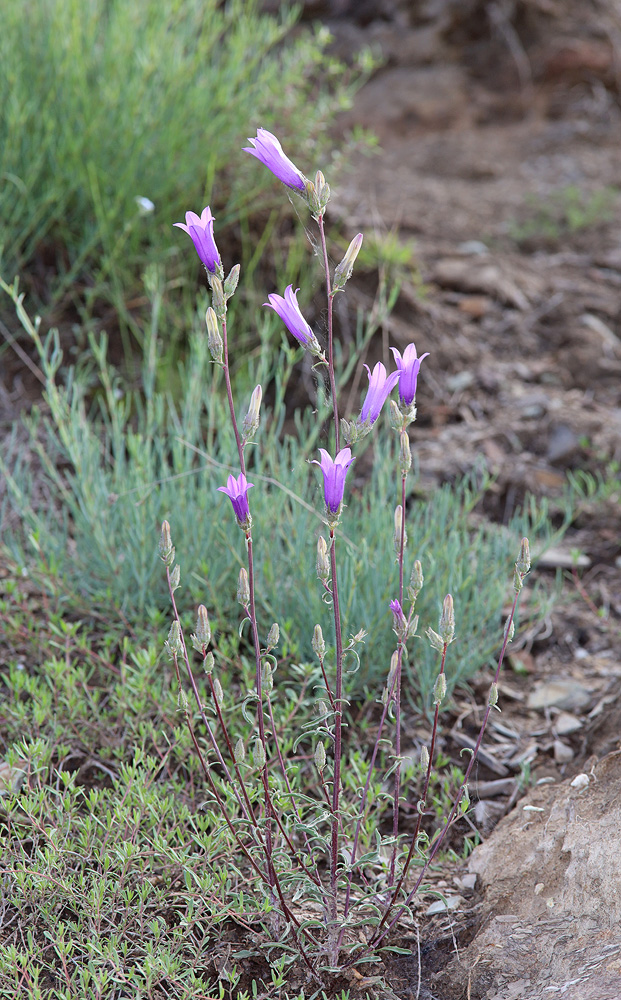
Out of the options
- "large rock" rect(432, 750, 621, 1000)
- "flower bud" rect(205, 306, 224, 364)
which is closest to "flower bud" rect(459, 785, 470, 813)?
"large rock" rect(432, 750, 621, 1000)

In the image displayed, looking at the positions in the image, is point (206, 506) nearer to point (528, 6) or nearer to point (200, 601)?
point (200, 601)

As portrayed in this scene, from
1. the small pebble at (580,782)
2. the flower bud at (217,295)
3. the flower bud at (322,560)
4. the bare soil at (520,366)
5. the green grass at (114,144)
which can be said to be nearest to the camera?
the flower bud at (217,295)

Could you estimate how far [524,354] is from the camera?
4.07m

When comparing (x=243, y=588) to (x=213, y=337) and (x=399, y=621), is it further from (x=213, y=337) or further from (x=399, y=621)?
(x=213, y=337)

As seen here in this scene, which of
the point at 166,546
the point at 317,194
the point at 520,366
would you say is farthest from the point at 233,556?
the point at 520,366

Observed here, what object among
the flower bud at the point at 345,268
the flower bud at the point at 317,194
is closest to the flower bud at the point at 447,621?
the flower bud at the point at 345,268

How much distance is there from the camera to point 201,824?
5.65 ft

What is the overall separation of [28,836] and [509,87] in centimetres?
620

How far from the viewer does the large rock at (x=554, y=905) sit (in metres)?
1.47

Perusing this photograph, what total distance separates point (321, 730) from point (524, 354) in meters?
2.97

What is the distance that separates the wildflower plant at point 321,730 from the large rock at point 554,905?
0.51 ft

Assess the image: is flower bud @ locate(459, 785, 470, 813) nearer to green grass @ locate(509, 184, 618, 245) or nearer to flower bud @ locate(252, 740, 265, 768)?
flower bud @ locate(252, 740, 265, 768)

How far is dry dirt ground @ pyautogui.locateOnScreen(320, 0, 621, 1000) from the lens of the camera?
5.37 feet

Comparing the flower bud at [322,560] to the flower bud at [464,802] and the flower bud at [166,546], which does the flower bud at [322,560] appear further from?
the flower bud at [464,802]
